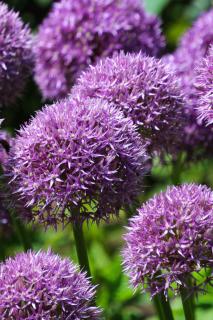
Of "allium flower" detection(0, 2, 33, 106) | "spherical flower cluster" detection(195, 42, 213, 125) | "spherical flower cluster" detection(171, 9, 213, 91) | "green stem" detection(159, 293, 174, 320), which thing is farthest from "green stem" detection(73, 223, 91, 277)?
"spherical flower cluster" detection(171, 9, 213, 91)

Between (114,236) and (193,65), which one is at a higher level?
(114,236)

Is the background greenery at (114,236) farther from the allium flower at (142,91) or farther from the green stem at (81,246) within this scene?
the green stem at (81,246)

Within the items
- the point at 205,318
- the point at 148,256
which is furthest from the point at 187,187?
the point at 205,318

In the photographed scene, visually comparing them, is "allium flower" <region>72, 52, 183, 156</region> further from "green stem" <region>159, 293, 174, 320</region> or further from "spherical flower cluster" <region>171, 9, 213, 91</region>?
"green stem" <region>159, 293, 174, 320</region>

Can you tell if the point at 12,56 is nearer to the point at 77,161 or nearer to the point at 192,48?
the point at 192,48

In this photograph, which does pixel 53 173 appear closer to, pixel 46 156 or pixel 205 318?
pixel 46 156

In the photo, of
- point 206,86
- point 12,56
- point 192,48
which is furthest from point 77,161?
point 192,48

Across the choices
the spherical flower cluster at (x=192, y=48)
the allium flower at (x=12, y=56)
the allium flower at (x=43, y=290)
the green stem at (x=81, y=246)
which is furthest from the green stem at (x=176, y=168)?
the allium flower at (x=43, y=290)
